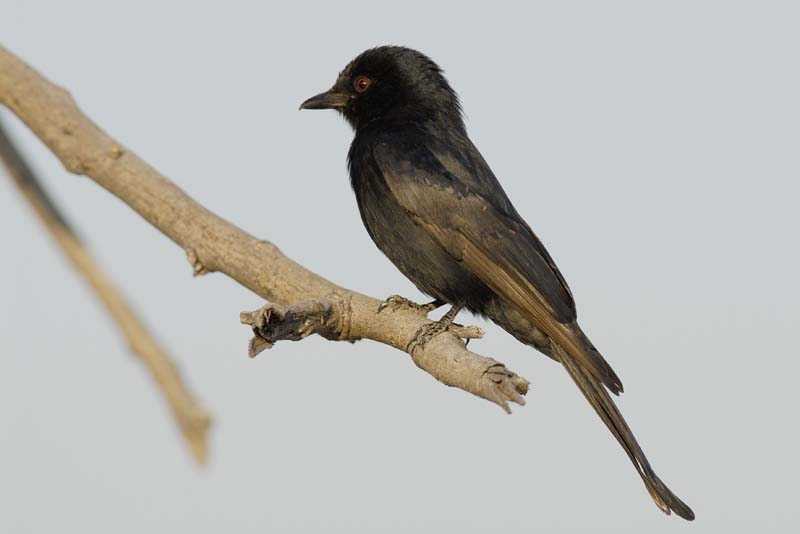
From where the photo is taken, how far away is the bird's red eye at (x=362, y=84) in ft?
23.7

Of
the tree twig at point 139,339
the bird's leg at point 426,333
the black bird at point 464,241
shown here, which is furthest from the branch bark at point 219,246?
the tree twig at point 139,339

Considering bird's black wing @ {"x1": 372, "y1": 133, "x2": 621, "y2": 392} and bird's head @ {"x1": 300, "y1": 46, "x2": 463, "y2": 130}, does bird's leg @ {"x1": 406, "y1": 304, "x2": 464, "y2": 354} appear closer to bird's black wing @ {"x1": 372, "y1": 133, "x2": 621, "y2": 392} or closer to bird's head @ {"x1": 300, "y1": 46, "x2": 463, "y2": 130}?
bird's black wing @ {"x1": 372, "y1": 133, "x2": 621, "y2": 392}

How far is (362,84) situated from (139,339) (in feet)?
20.8

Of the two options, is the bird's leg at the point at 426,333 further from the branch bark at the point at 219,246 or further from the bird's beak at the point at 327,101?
the bird's beak at the point at 327,101

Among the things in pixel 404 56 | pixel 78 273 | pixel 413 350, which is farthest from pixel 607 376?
pixel 78 273

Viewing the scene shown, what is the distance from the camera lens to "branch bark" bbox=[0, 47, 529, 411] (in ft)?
13.3

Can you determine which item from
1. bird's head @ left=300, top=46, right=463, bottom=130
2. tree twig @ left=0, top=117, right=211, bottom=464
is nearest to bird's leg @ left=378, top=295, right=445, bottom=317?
bird's head @ left=300, top=46, right=463, bottom=130

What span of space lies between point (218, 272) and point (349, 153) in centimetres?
225

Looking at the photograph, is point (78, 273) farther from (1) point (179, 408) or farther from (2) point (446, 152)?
(2) point (446, 152)

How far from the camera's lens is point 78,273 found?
1.06 meters

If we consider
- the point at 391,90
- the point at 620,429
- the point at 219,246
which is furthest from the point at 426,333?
the point at 391,90

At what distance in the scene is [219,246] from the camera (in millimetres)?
4723

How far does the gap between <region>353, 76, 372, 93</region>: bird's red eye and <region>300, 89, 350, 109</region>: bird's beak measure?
0.32 feet

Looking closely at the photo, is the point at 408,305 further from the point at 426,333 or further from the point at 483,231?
the point at 426,333
